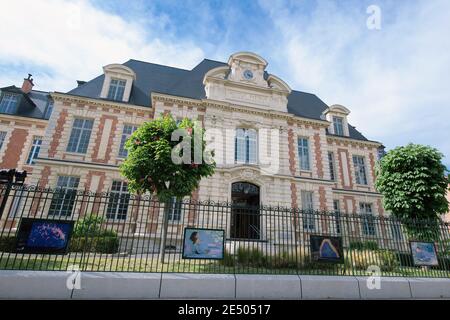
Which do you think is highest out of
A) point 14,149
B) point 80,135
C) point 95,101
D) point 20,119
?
point 95,101

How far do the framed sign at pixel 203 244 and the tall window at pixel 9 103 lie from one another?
2046cm

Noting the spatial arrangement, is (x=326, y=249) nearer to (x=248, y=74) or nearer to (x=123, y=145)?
(x=123, y=145)

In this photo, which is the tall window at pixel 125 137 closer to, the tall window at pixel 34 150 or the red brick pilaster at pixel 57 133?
the red brick pilaster at pixel 57 133

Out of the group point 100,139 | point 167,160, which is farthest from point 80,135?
point 167,160

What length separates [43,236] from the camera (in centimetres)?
540

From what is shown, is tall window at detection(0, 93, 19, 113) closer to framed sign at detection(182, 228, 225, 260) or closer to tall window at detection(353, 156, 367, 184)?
framed sign at detection(182, 228, 225, 260)

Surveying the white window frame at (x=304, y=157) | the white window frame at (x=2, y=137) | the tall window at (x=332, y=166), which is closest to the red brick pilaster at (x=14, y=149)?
the white window frame at (x=2, y=137)

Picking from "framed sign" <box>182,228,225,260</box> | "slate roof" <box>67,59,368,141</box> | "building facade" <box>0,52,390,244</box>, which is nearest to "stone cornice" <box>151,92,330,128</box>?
"building facade" <box>0,52,390,244</box>

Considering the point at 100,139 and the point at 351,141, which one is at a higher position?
the point at 351,141

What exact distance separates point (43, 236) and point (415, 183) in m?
14.3
